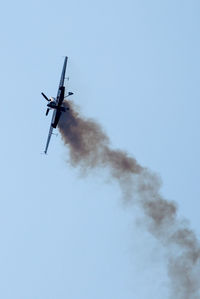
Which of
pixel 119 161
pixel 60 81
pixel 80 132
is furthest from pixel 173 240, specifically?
pixel 60 81

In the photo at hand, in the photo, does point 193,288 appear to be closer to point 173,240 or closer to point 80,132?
point 173,240

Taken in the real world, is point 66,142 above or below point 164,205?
above

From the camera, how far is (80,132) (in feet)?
392

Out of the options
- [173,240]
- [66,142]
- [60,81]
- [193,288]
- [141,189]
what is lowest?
[193,288]

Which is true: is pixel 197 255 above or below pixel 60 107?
below

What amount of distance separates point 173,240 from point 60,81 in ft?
107

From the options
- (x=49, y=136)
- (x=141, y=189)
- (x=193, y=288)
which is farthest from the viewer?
(x=49, y=136)

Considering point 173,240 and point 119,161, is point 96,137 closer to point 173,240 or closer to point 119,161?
point 119,161

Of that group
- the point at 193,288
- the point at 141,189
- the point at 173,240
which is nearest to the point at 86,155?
the point at 141,189

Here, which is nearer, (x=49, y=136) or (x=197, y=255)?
(x=197, y=255)

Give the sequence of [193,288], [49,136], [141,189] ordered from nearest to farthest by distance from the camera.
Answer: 1. [193,288]
2. [141,189]
3. [49,136]

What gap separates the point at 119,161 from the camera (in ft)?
384

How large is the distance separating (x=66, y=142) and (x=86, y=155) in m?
4.19

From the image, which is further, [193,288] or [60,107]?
[60,107]
